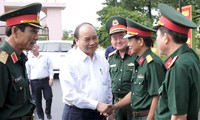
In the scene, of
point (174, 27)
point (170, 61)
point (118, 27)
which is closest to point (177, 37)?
point (174, 27)

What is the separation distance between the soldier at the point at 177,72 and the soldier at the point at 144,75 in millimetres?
447

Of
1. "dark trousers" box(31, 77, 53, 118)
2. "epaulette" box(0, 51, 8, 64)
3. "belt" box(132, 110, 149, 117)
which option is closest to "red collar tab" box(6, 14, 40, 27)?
"epaulette" box(0, 51, 8, 64)

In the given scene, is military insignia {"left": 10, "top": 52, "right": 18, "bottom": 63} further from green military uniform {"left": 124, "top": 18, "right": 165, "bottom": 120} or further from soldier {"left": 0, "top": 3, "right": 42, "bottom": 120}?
green military uniform {"left": 124, "top": 18, "right": 165, "bottom": 120}

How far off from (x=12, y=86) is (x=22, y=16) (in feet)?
2.03

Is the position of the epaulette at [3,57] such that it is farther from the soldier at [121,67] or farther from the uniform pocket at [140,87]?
the soldier at [121,67]

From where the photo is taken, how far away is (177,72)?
2.21 metres

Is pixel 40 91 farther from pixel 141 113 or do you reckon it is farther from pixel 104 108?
pixel 104 108

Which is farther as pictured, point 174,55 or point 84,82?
point 84,82

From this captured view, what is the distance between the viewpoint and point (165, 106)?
240cm

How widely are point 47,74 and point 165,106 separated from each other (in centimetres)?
443

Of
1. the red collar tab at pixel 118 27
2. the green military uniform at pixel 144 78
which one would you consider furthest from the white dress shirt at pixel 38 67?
the green military uniform at pixel 144 78

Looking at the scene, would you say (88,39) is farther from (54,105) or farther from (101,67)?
(54,105)

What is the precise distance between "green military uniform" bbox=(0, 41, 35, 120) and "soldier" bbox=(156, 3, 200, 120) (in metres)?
1.17

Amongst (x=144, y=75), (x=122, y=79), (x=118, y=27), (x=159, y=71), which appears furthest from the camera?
(x=118, y=27)
